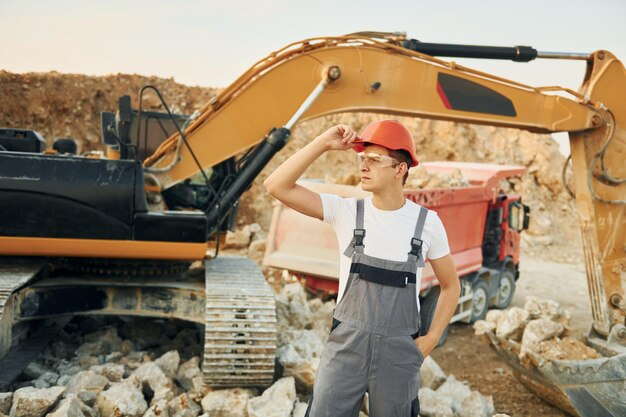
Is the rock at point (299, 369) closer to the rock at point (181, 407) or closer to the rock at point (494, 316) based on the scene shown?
the rock at point (181, 407)

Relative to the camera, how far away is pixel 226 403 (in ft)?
14.3

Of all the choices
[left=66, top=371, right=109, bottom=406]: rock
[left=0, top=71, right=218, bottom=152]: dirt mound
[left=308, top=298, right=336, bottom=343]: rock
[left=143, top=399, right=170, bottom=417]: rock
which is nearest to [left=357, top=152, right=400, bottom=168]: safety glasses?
[left=143, top=399, right=170, bottom=417]: rock

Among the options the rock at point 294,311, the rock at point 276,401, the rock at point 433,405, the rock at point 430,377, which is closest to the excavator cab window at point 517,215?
the rock at point 294,311

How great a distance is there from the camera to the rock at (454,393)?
15.4ft

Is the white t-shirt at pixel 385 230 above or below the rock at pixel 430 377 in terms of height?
above

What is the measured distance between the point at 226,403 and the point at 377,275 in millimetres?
2222

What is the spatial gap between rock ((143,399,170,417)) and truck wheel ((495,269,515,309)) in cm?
620

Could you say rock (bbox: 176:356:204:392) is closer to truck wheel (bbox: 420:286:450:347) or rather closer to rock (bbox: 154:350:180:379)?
rock (bbox: 154:350:180:379)

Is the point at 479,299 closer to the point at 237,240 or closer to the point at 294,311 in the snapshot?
the point at 294,311

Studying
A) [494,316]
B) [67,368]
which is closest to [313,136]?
[494,316]

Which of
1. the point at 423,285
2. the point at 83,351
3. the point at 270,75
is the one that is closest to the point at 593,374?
the point at 423,285

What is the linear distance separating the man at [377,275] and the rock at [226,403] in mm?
1824

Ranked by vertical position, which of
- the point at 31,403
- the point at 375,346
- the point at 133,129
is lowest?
the point at 31,403

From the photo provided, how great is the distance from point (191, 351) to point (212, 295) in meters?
1.05
